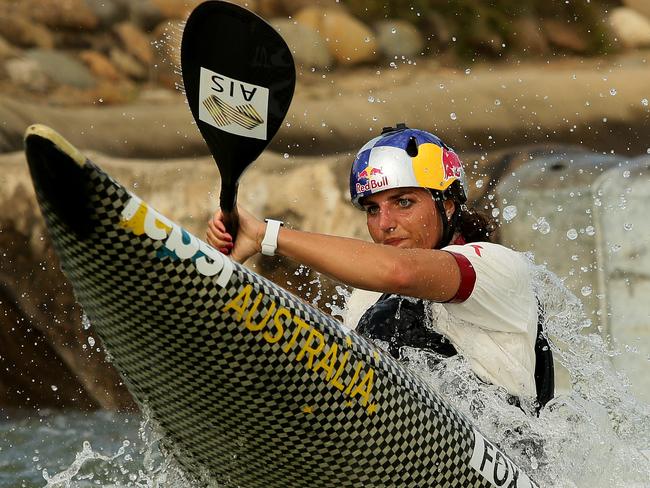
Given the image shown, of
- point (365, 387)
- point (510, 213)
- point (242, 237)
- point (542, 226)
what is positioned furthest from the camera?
point (510, 213)

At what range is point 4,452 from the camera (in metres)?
6.48

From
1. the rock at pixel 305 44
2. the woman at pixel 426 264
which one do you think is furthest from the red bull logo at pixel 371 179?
the rock at pixel 305 44

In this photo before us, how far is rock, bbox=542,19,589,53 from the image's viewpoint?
8625mm

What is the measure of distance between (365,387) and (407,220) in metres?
0.88

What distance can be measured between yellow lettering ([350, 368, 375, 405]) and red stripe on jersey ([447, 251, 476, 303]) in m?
0.47

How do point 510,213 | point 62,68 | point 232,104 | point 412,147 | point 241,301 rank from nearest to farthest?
point 241,301 < point 232,104 < point 412,147 < point 510,213 < point 62,68

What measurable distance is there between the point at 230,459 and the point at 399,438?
0.47 m

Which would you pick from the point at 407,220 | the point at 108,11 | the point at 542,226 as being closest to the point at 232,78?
the point at 407,220

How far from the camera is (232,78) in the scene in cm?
329

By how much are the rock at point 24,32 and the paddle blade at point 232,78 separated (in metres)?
5.66

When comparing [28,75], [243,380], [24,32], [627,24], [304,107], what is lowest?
[243,380]

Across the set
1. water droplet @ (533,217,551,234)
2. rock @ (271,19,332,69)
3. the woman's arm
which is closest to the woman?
the woman's arm

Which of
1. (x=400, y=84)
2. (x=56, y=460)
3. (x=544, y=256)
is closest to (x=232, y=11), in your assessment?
(x=56, y=460)

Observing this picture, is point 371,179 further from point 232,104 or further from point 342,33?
point 342,33
